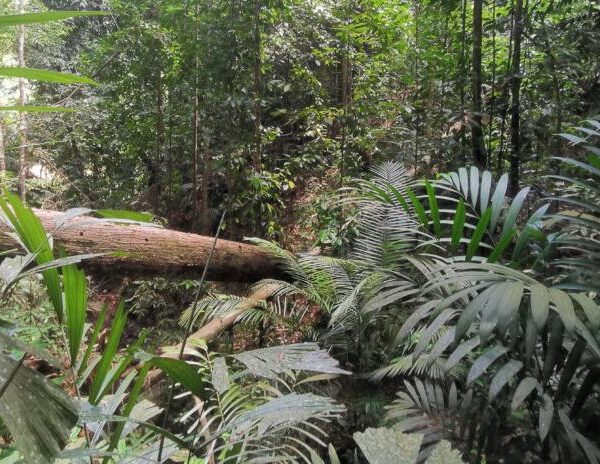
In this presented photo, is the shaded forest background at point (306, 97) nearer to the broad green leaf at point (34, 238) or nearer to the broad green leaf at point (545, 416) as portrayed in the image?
the broad green leaf at point (545, 416)

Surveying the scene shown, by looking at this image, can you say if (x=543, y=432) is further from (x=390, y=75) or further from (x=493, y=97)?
(x=390, y=75)

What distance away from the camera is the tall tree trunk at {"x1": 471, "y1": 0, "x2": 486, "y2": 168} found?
339cm

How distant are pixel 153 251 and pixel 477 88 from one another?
2.83 metres

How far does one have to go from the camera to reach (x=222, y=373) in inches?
31.0

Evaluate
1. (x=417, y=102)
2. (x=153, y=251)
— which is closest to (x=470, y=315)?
(x=153, y=251)

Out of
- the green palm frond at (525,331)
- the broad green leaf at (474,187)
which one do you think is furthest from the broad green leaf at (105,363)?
the broad green leaf at (474,187)

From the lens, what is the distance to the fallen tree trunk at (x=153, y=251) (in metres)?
2.35

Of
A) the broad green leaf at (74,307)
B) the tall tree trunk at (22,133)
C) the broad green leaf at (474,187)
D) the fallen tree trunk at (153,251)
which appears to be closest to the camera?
the broad green leaf at (74,307)

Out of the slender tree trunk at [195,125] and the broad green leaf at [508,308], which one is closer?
the broad green leaf at [508,308]

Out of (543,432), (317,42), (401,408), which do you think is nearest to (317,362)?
(543,432)

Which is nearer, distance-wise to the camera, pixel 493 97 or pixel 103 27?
pixel 493 97

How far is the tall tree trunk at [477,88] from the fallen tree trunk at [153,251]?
1.89 metres

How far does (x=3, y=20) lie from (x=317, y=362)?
2.08 ft

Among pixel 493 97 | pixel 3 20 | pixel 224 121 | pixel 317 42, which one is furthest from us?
pixel 317 42
